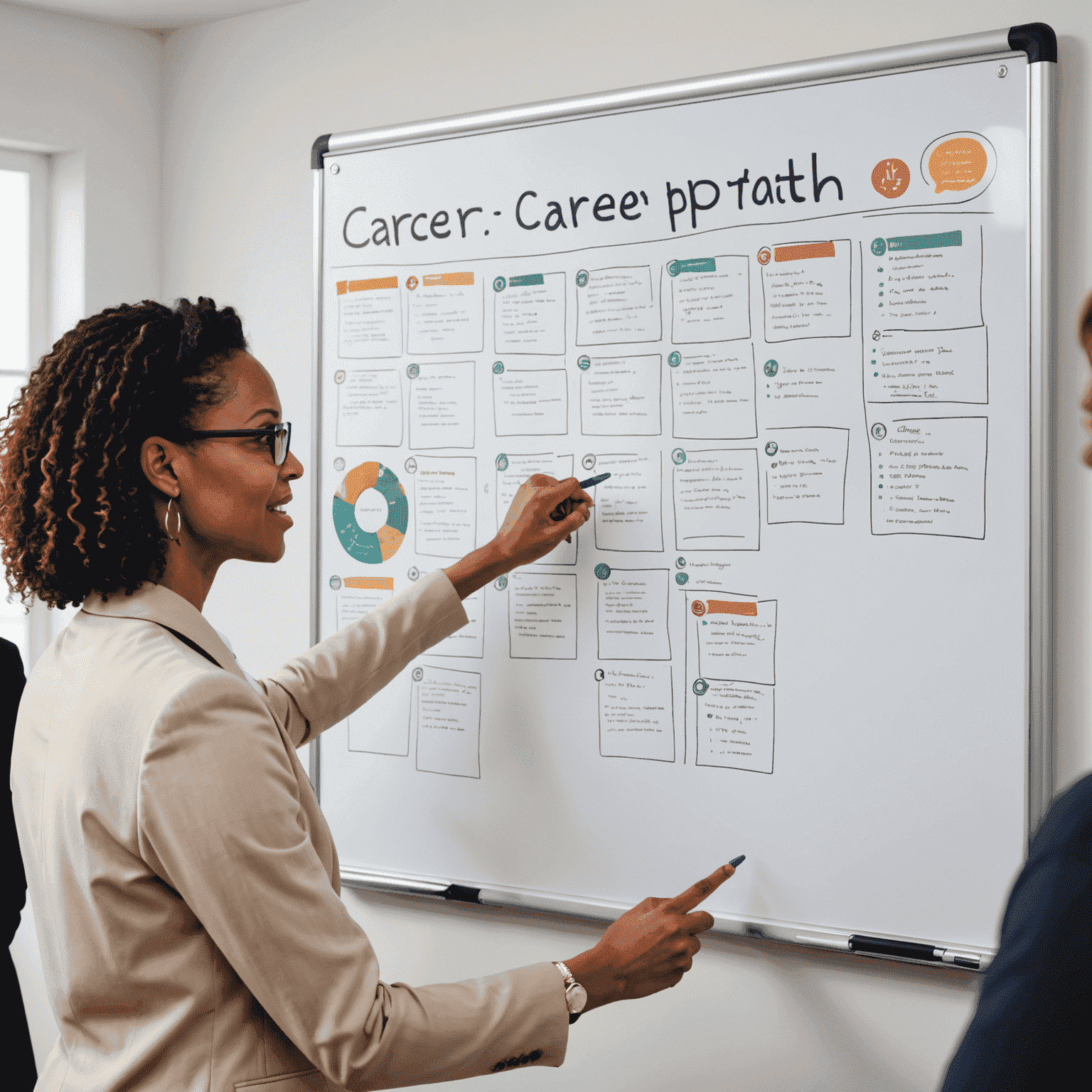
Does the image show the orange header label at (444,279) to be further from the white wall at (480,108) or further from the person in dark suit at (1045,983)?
the person in dark suit at (1045,983)

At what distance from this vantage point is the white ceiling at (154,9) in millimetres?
2053

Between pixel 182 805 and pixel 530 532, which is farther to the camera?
pixel 530 532

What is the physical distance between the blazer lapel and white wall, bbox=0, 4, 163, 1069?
117cm

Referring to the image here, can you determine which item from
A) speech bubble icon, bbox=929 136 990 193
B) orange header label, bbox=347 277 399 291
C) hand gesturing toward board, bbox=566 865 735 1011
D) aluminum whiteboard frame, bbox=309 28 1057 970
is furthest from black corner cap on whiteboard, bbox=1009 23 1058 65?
hand gesturing toward board, bbox=566 865 735 1011

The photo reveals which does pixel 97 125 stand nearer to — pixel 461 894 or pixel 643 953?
pixel 461 894

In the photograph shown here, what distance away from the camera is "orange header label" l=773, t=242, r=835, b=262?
1517 mm

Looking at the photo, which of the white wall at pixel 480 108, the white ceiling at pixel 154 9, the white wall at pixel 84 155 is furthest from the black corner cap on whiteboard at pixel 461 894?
the white ceiling at pixel 154 9

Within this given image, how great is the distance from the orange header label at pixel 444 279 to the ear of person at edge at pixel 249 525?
1.83 feet

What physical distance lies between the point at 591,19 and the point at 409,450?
2.32ft

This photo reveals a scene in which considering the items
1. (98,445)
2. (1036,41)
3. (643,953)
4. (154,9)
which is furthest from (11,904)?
(1036,41)

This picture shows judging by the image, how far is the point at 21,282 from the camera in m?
2.24

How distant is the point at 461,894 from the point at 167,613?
81 centimetres

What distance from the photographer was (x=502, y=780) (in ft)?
5.82

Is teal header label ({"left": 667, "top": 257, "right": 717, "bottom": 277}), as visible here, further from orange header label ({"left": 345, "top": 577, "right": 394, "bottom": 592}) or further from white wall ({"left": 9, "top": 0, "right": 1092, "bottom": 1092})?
orange header label ({"left": 345, "top": 577, "right": 394, "bottom": 592})
